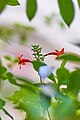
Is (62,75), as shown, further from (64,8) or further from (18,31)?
(18,31)

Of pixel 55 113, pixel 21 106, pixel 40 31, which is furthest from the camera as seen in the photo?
pixel 40 31

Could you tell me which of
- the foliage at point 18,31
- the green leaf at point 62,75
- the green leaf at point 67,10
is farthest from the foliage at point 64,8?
the foliage at point 18,31

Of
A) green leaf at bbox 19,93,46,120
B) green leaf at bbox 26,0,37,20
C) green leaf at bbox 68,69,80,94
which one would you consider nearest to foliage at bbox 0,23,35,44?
green leaf at bbox 26,0,37,20

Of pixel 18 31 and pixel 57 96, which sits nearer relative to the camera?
pixel 57 96

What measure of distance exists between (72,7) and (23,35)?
29.0 inches

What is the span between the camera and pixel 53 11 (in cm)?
149

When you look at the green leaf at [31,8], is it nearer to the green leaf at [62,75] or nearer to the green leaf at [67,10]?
the green leaf at [67,10]

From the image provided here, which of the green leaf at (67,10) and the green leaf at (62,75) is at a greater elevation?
the green leaf at (67,10)

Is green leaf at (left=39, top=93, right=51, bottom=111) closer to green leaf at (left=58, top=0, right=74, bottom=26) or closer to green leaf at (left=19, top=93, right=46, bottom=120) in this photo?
green leaf at (left=19, top=93, right=46, bottom=120)

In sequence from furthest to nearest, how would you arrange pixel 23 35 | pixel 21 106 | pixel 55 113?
pixel 23 35 < pixel 21 106 < pixel 55 113

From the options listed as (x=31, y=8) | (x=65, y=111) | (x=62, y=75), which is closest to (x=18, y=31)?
(x=31, y=8)

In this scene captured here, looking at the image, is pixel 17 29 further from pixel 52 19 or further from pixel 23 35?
pixel 52 19

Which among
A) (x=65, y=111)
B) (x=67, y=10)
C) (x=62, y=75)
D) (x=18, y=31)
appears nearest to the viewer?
(x=65, y=111)

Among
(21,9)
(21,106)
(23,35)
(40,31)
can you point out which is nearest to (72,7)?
(21,106)
